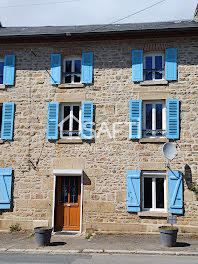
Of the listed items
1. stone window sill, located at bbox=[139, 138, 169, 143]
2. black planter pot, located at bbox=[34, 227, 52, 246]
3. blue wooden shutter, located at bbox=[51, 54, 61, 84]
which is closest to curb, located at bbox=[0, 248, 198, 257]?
black planter pot, located at bbox=[34, 227, 52, 246]

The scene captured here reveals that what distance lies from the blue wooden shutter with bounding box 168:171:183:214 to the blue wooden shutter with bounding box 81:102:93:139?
3.21 m

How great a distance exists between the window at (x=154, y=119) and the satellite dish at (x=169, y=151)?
0.69 metres

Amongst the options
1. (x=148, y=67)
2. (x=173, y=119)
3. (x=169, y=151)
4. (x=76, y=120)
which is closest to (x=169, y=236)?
(x=169, y=151)

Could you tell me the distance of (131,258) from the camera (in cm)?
732

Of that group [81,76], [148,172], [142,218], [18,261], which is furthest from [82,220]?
[81,76]

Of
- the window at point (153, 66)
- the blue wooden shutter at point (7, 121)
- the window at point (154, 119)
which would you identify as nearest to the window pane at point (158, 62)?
the window at point (153, 66)

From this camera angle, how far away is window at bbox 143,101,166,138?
10.8 metres

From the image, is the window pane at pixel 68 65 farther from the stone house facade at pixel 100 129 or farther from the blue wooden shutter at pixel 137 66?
the blue wooden shutter at pixel 137 66

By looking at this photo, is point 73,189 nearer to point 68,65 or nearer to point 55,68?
point 55,68

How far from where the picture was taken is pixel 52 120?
1108cm

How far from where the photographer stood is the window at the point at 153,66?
1116 cm

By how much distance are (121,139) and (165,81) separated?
267 centimetres

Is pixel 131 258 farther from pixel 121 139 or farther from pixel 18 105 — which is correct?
pixel 18 105

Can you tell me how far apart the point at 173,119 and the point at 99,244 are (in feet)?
16.2
